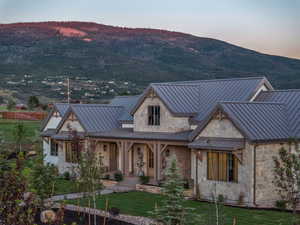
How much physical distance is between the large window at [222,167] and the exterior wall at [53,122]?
1753cm

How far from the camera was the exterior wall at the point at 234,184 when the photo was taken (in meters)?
23.2

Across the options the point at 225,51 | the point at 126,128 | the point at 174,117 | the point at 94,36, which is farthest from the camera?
the point at 94,36

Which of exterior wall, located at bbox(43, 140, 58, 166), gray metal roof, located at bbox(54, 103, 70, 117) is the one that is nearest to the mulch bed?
exterior wall, located at bbox(43, 140, 58, 166)

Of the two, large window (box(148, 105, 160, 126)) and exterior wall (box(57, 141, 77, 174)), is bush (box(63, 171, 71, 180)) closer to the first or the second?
exterior wall (box(57, 141, 77, 174))

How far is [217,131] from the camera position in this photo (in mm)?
24703

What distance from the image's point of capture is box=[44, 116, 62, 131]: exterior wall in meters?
39.2

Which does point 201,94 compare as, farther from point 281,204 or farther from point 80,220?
point 80,220

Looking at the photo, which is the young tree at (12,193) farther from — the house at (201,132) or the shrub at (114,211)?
the house at (201,132)

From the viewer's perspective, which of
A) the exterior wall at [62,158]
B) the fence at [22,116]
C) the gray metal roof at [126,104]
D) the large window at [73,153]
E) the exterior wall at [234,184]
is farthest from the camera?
the fence at [22,116]

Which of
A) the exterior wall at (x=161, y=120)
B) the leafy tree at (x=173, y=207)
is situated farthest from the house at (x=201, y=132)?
the leafy tree at (x=173, y=207)

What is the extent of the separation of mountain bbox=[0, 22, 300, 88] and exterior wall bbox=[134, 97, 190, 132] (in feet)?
277

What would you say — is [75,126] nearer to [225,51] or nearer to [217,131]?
[217,131]

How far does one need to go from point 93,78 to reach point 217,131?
105 m

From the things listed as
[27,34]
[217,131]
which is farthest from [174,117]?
[27,34]
